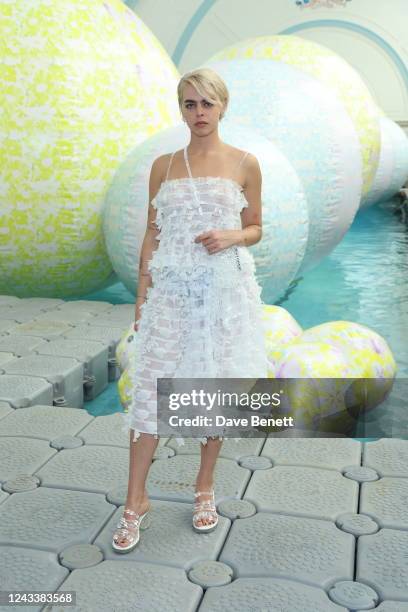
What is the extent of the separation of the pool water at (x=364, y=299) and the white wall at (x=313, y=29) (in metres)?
9.86

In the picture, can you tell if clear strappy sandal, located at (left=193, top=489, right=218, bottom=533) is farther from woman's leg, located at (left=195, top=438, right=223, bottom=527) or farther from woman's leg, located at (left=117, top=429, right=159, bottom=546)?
woman's leg, located at (left=117, top=429, right=159, bottom=546)

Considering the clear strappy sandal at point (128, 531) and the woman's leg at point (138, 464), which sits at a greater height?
the woman's leg at point (138, 464)

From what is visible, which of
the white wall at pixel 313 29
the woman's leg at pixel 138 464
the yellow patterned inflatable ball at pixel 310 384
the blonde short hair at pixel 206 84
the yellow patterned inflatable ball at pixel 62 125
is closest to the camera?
the blonde short hair at pixel 206 84

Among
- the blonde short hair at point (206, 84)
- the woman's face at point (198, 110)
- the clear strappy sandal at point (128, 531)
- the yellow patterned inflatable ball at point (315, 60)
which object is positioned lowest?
the clear strappy sandal at point (128, 531)

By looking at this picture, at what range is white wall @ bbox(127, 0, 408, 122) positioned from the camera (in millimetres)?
16469

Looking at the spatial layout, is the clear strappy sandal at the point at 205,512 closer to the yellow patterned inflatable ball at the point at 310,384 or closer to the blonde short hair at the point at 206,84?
the yellow patterned inflatable ball at the point at 310,384

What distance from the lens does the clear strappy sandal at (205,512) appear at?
1.92 m

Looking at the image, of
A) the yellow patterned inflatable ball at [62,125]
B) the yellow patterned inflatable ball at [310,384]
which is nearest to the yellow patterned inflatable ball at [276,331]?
the yellow patterned inflatable ball at [310,384]

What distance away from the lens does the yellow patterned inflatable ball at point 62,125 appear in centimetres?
415

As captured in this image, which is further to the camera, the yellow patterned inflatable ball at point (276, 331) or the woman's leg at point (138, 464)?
the yellow patterned inflatable ball at point (276, 331)

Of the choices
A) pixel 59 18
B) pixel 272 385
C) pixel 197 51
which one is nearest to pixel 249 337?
pixel 272 385

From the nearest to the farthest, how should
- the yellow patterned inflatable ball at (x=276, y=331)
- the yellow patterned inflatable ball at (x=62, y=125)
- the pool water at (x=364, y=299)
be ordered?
the yellow patterned inflatable ball at (x=276, y=331) → the pool water at (x=364, y=299) → the yellow patterned inflatable ball at (x=62, y=125)

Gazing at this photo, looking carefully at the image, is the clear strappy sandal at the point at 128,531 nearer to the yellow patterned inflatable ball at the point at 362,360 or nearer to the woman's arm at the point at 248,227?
the woman's arm at the point at 248,227

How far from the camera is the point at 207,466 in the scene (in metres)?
1.96
